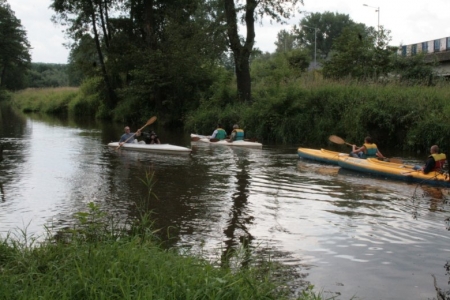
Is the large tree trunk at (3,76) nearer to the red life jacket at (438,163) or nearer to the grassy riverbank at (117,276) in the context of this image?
the red life jacket at (438,163)

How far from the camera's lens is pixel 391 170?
39.5 ft

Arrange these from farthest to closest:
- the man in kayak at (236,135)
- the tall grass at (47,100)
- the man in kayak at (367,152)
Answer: the tall grass at (47,100)
the man in kayak at (236,135)
the man in kayak at (367,152)

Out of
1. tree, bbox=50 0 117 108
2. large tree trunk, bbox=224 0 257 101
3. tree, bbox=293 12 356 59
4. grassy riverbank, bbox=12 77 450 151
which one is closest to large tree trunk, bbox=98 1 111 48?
tree, bbox=50 0 117 108

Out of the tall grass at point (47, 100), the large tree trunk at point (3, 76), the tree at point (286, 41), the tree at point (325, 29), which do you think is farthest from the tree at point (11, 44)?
the tree at point (325, 29)

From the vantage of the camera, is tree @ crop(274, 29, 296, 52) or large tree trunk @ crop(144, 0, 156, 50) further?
tree @ crop(274, 29, 296, 52)

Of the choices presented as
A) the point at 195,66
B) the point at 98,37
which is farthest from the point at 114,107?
the point at 195,66

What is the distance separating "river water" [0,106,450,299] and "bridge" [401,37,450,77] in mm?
12500

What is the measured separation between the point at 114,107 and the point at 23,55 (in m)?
31.7

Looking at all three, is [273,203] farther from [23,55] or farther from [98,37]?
[23,55]

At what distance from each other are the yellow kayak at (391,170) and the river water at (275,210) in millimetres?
253

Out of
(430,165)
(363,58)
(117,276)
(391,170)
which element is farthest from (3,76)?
(117,276)

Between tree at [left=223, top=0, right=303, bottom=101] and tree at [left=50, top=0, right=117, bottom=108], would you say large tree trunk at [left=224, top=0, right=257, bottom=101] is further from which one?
tree at [left=50, top=0, right=117, bottom=108]

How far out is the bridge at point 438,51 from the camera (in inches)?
1003

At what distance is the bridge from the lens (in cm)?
2547
